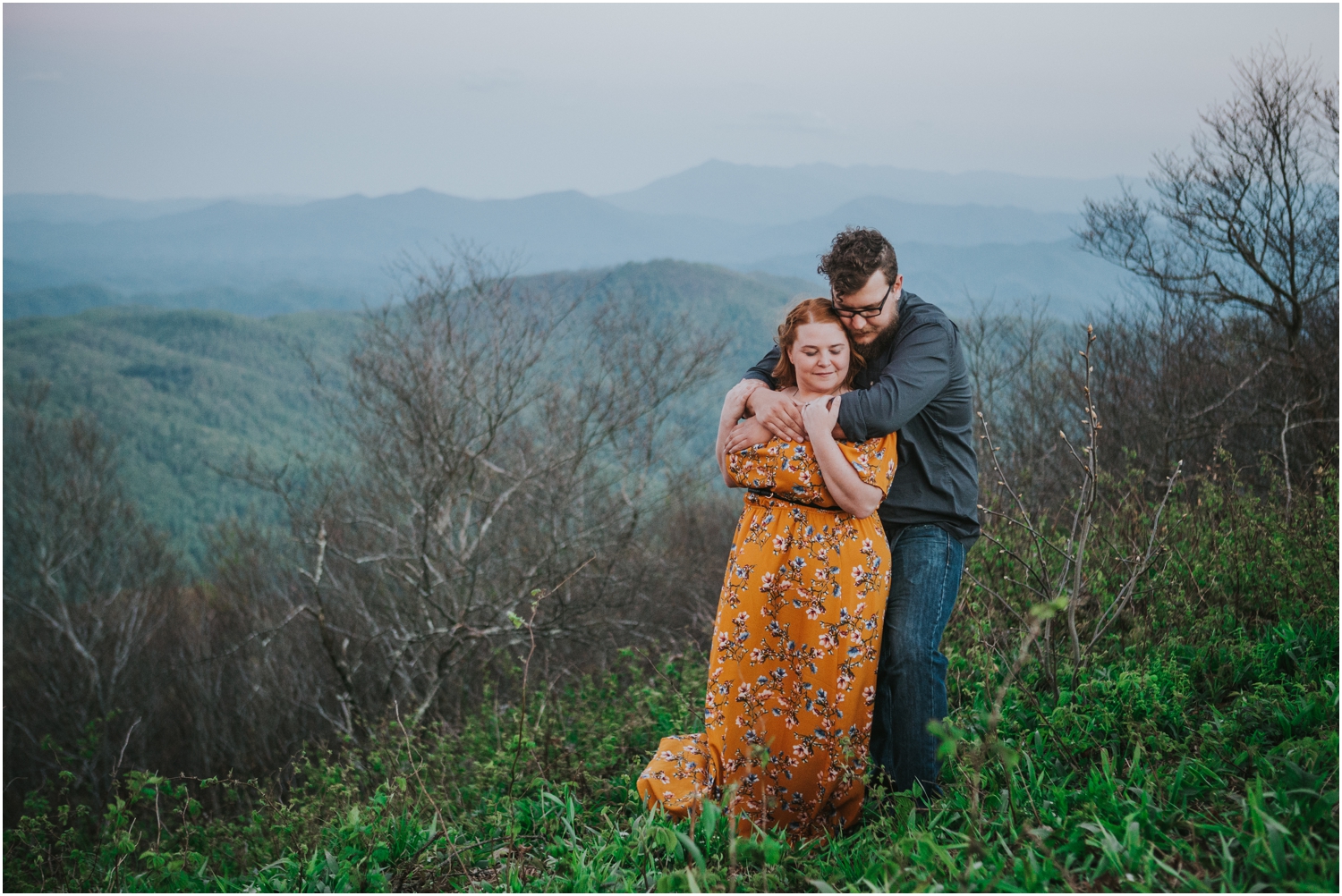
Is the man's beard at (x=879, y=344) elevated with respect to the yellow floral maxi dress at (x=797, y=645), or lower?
elevated

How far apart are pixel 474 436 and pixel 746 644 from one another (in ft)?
37.3

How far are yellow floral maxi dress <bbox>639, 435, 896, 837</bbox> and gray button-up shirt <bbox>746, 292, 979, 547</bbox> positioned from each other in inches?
5.2

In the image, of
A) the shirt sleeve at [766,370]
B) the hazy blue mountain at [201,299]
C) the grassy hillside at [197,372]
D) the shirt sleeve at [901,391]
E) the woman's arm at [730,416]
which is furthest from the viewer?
the hazy blue mountain at [201,299]

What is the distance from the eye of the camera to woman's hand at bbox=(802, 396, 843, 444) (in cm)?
275

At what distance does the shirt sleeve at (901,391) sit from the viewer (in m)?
2.71

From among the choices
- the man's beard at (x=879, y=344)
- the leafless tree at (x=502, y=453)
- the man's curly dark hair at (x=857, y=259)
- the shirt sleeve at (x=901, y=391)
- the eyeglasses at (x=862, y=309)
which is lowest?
the leafless tree at (x=502, y=453)

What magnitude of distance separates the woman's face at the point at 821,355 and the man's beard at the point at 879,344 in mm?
115

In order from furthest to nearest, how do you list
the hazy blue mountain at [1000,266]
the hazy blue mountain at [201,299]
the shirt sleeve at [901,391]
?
the hazy blue mountain at [201,299] < the hazy blue mountain at [1000,266] < the shirt sleeve at [901,391]

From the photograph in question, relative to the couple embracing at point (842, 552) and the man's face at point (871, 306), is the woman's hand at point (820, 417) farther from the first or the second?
the man's face at point (871, 306)

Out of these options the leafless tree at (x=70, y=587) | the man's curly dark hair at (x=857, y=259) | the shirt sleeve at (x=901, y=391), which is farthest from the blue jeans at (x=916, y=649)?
the leafless tree at (x=70, y=587)

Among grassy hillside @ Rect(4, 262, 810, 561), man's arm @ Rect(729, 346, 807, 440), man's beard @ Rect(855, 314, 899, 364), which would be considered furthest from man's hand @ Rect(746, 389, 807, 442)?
grassy hillside @ Rect(4, 262, 810, 561)

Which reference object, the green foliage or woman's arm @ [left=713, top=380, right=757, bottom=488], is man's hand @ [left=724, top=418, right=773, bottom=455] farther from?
the green foliage

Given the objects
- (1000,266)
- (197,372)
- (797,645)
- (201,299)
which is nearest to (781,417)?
(797,645)

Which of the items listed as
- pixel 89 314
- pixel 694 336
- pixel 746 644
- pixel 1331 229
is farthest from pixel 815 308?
pixel 89 314
